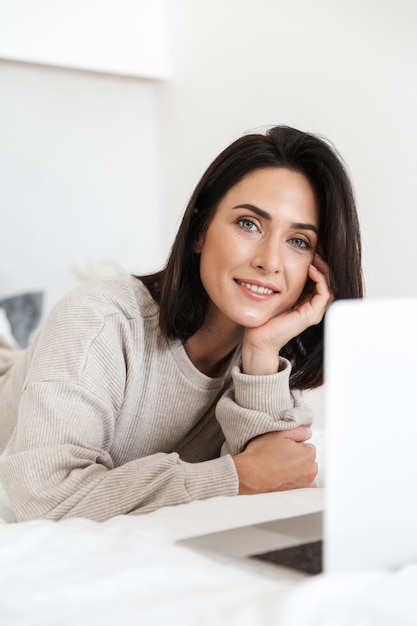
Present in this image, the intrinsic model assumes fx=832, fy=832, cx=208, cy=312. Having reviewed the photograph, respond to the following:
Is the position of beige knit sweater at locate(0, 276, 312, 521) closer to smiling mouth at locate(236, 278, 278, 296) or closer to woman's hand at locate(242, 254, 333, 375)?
woman's hand at locate(242, 254, 333, 375)

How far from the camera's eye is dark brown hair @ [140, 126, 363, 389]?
4.86 feet

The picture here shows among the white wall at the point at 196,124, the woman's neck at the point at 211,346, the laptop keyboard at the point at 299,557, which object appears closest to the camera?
the laptop keyboard at the point at 299,557

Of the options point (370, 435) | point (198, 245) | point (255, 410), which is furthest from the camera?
point (198, 245)

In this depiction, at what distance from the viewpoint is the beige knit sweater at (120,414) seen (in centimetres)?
119

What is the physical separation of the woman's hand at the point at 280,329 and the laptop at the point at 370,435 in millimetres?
770

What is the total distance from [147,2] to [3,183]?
1.08 meters

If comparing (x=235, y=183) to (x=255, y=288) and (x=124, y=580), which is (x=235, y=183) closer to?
(x=255, y=288)

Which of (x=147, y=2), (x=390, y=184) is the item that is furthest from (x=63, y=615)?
(x=147, y=2)

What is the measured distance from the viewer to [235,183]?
1494 millimetres

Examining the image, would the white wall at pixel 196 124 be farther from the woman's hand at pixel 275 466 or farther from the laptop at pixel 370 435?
the laptop at pixel 370 435

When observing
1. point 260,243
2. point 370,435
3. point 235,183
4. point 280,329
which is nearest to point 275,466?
point 280,329

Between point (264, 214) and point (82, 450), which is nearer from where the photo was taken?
point (82, 450)

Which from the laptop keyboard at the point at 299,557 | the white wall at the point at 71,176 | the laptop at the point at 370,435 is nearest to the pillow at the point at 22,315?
the white wall at the point at 71,176

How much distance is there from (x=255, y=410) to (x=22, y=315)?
1577mm
